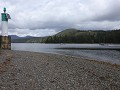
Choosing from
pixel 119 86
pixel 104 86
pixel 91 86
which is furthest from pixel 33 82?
pixel 119 86

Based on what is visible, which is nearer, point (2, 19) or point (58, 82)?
point (58, 82)

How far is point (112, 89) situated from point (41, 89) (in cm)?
462

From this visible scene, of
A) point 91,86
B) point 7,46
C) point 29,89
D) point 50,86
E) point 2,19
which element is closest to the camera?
point 29,89

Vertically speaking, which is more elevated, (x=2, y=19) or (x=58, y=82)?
(x=2, y=19)

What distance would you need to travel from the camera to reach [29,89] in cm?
1005

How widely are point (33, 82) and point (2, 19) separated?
111ft

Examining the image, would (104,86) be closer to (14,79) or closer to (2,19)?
(14,79)

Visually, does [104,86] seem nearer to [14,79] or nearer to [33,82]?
[33,82]

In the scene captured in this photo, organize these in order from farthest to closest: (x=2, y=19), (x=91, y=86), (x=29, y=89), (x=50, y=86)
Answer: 1. (x=2, y=19)
2. (x=91, y=86)
3. (x=50, y=86)
4. (x=29, y=89)

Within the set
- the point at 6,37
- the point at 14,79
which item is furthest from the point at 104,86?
the point at 6,37

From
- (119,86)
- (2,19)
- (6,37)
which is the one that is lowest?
(119,86)

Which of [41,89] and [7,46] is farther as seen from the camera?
[7,46]

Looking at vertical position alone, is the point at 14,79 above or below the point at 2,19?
below

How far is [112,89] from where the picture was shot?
11.5m
